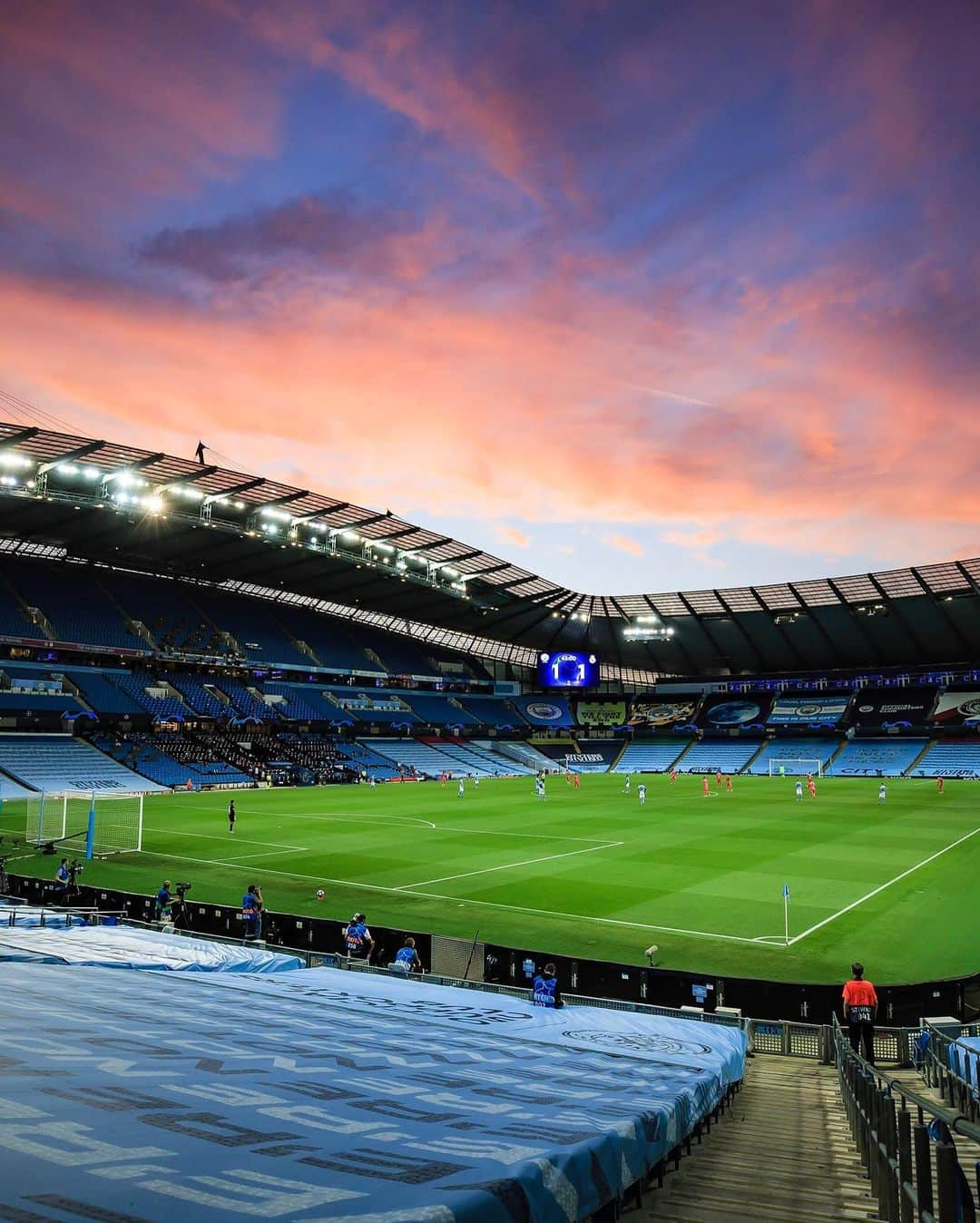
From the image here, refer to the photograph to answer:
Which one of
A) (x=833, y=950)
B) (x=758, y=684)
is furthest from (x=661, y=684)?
(x=833, y=950)

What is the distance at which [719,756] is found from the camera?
9319 cm

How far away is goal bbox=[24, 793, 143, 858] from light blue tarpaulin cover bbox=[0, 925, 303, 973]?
869 inches

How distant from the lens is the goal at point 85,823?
34.8m

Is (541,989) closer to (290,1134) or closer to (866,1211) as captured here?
(866,1211)

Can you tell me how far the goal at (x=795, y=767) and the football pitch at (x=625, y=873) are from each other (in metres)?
30.5

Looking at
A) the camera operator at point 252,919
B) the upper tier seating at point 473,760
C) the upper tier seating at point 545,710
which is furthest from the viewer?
the upper tier seating at point 545,710

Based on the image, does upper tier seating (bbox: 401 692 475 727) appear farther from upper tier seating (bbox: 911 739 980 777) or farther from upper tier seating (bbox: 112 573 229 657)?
upper tier seating (bbox: 911 739 980 777)

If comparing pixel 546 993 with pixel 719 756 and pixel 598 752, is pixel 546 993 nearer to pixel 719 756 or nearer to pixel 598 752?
pixel 719 756

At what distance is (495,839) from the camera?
37500 mm

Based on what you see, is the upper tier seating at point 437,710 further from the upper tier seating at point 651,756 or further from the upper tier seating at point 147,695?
the upper tier seating at point 147,695

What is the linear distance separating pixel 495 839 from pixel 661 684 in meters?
79.4

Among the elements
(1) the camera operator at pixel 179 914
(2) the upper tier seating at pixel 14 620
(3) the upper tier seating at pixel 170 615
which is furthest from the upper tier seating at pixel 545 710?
(1) the camera operator at pixel 179 914

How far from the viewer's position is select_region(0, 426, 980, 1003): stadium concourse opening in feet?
82.9

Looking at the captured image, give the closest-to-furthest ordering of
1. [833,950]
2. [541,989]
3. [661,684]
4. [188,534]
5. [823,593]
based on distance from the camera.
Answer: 1. [541,989]
2. [833,950]
3. [188,534]
4. [823,593]
5. [661,684]
